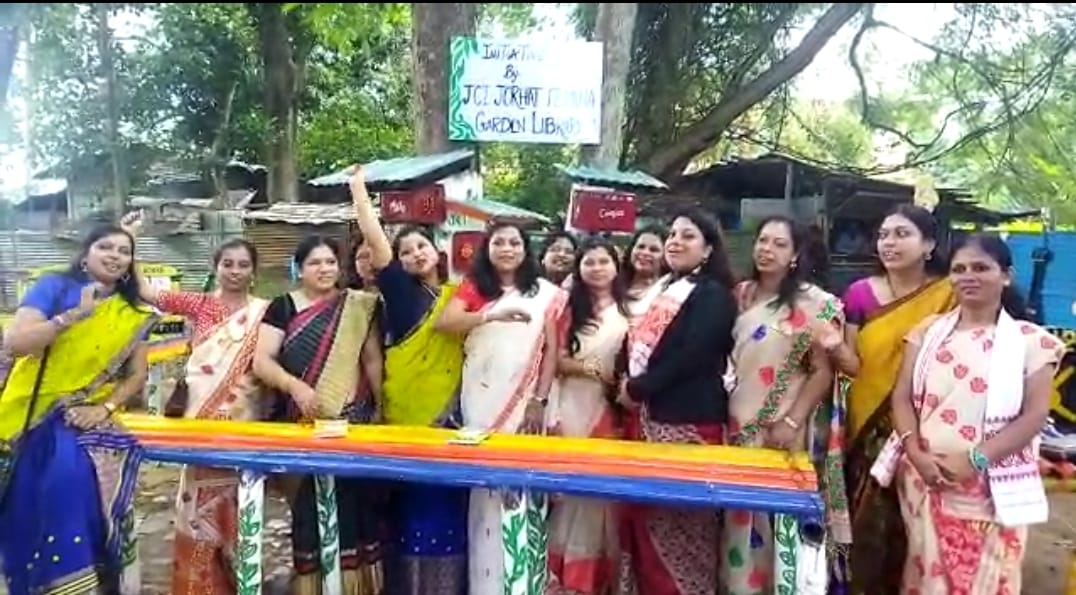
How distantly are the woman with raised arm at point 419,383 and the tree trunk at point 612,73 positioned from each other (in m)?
3.15

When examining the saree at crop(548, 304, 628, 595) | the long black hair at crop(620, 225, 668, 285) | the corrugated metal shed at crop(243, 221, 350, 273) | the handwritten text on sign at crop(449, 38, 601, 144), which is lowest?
the saree at crop(548, 304, 628, 595)

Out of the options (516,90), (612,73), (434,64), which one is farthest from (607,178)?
(434,64)

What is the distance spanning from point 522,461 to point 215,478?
1023mm

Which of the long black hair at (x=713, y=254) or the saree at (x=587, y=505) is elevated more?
the long black hair at (x=713, y=254)

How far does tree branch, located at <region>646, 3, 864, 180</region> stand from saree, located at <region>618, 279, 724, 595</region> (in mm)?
6043

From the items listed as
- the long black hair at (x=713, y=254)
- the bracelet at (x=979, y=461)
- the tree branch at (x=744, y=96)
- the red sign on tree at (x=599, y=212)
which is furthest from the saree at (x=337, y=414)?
the tree branch at (x=744, y=96)

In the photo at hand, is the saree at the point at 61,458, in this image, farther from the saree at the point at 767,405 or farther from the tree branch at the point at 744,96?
the tree branch at the point at 744,96

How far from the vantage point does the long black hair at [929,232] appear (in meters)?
2.81

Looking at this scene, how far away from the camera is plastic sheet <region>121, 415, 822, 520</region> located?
227 centimetres

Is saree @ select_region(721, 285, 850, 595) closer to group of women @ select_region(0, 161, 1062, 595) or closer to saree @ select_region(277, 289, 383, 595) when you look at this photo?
group of women @ select_region(0, 161, 1062, 595)

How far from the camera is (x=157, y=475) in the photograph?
515 centimetres

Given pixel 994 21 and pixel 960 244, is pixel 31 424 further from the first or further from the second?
pixel 994 21

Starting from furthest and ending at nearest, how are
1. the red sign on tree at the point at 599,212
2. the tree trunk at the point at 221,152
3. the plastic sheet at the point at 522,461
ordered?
the tree trunk at the point at 221,152 → the red sign on tree at the point at 599,212 → the plastic sheet at the point at 522,461

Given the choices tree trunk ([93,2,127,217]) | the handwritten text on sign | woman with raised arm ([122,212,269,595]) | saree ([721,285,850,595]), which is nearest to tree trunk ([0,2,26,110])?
tree trunk ([93,2,127,217])
